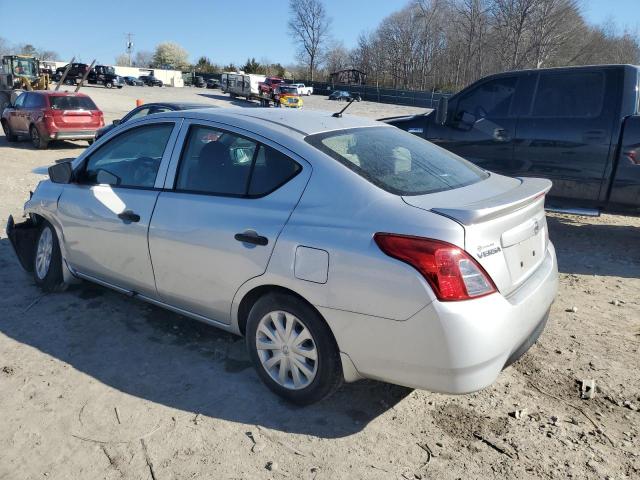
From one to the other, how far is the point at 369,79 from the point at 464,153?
3285 inches

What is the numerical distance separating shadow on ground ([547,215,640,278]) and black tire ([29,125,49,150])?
1291 centimetres

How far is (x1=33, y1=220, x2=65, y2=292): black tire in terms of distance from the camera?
4473 mm

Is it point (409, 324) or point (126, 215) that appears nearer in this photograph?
point (409, 324)

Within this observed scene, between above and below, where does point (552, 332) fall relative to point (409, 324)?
below

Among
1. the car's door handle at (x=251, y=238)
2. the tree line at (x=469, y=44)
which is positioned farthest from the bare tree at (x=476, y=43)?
the car's door handle at (x=251, y=238)

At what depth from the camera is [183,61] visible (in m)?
117

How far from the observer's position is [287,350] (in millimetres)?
3000

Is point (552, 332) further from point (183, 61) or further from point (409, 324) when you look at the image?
point (183, 61)

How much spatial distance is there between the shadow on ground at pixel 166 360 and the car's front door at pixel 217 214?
38 cm

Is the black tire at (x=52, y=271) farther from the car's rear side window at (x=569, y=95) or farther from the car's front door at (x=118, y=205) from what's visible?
the car's rear side window at (x=569, y=95)

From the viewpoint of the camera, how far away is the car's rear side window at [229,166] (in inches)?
121

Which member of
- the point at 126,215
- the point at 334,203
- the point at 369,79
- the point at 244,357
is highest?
the point at 369,79

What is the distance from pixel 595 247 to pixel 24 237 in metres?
6.19

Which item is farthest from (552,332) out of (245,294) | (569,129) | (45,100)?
(45,100)
